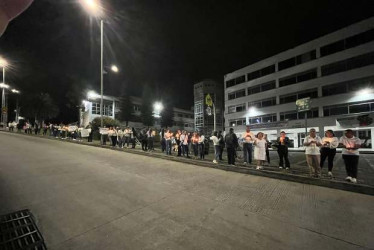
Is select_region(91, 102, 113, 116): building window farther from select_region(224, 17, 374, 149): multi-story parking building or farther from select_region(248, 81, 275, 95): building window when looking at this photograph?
select_region(248, 81, 275, 95): building window

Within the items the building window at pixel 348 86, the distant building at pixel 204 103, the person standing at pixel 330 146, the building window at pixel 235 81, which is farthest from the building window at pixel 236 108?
the person standing at pixel 330 146

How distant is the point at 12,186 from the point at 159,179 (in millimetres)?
4273

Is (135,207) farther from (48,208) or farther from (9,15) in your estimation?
(9,15)

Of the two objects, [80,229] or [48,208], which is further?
[48,208]

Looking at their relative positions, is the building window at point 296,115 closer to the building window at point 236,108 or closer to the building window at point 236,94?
the building window at point 236,108

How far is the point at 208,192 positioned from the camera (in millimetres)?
5844

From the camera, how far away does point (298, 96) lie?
3341 cm

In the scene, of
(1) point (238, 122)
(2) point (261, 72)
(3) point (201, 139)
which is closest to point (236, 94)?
(1) point (238, 122)

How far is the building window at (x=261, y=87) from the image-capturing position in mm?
37891

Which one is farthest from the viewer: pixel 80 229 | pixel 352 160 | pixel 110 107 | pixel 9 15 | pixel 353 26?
pixel 110 107

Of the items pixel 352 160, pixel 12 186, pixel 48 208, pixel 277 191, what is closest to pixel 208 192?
pixel 277 191

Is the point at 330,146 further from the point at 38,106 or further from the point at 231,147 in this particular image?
the point at 38,106

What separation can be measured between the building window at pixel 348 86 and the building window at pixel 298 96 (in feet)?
4.88

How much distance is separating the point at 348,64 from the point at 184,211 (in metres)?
33.5
